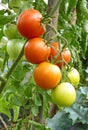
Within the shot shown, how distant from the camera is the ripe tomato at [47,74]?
2.28 feet

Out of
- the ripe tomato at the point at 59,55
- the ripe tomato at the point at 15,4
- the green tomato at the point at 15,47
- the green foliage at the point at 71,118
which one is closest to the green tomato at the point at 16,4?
the ripe tomato at the point at 15,4

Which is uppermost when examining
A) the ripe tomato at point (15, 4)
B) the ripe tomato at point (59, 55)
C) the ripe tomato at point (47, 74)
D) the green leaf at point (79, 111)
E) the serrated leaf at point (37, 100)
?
the ripe tomato at point (15, 4)

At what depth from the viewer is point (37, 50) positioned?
2.26ft

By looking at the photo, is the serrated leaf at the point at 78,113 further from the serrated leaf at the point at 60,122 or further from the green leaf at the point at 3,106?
the green leaf at the point at 3,106

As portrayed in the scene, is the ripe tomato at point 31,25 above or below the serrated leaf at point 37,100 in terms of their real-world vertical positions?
above

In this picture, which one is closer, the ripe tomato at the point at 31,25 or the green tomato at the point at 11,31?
the ripe tomato at the point at 31,25

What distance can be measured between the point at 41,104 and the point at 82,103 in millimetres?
1331

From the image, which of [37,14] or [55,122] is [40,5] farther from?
[55,122]

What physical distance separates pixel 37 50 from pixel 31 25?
52 millimetres

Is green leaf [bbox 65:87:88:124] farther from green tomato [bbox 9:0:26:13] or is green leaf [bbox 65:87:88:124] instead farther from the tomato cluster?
the tomato cluster

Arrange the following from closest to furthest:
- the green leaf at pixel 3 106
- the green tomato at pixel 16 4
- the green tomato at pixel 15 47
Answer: the green tomato at pixel 15 47 → the green tomato at pixel 16 4 → the green leaf at pixel 3 106

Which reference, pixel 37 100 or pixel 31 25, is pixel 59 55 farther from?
pixel 37 100

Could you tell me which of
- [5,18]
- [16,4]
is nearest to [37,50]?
[5,18]

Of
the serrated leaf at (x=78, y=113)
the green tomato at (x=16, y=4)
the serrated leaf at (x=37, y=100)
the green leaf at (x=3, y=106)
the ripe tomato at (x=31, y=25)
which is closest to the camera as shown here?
the ripe tomato at (x=31, y=25)
